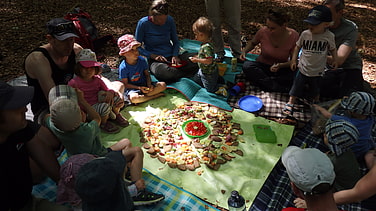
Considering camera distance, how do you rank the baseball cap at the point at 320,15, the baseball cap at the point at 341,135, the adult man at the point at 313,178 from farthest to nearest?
1. the baseball cap at the point at 320,15
2. the baseball cap at the point at 341,135
3. the adult man at the point at 313,178

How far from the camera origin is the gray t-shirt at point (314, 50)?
148 inches

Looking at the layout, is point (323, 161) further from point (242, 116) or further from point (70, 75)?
point (70, 75)

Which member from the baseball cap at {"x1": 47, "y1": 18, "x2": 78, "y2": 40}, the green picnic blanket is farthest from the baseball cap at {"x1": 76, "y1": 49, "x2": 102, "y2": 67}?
the green picnic blanket

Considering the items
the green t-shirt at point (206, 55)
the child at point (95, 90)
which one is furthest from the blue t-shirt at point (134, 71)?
the green t-shirt at point (206, 55)

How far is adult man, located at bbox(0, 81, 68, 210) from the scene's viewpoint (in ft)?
6.65

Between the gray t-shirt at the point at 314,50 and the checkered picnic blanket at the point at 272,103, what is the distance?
60cm

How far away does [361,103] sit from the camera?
2.77m

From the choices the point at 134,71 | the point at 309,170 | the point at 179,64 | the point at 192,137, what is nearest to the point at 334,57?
the point at 192,137

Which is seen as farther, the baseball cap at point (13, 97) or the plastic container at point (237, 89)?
the plastic container at point (237, 89)

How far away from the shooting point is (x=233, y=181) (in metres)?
3.12

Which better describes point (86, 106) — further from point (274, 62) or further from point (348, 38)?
point (348, 38)

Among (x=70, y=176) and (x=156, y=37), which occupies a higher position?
(x=156, y=37)

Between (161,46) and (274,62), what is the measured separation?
7.09 ft

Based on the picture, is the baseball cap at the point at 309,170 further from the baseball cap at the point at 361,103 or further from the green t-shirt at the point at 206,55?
the green t-shirt at the point at 206,55
